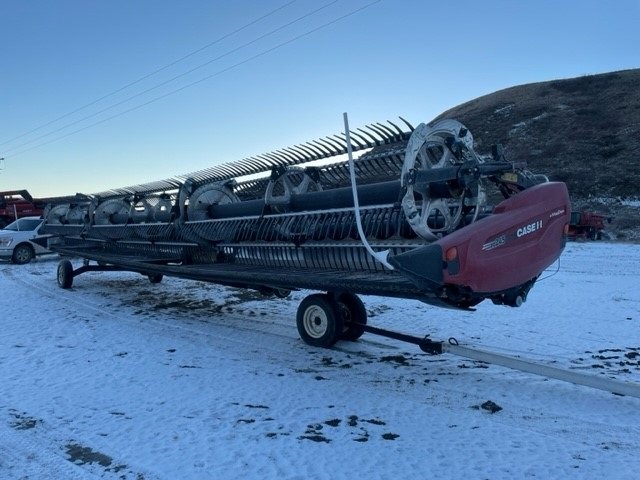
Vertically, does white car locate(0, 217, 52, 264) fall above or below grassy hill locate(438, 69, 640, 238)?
below

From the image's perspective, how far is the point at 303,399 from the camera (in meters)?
4.83

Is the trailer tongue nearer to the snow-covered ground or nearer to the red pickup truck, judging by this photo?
the snow-covered ground

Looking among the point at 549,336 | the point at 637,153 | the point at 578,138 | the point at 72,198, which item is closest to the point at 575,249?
the point at 549,336

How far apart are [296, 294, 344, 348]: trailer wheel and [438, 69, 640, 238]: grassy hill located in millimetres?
23179

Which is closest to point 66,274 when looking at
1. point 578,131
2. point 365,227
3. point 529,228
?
point 365,227

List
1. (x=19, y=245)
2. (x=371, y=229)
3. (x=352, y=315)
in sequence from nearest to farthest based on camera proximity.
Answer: (x=371, y=229) < (x=352, y=315) < (x=19, y=245)

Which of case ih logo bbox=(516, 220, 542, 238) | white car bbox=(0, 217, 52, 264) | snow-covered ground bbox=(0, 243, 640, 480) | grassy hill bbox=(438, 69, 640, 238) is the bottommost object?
snow-covered ground bbox=(0, 243, 640, 480)

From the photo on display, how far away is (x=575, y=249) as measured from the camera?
736 inches

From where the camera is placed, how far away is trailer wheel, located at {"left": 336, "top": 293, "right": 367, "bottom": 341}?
6625mm

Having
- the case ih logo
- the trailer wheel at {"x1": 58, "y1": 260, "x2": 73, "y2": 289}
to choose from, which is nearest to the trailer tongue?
the case ih logo

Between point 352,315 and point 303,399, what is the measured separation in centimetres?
204

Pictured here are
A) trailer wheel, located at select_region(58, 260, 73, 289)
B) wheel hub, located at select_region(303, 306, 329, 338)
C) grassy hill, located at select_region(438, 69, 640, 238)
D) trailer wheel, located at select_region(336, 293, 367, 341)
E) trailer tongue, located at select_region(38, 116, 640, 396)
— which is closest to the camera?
trailer tongue, located at select_region(38, 116, 640, 396)

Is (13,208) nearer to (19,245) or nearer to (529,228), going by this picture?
(19,245)

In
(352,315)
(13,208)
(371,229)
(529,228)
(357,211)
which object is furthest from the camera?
(13,208)
